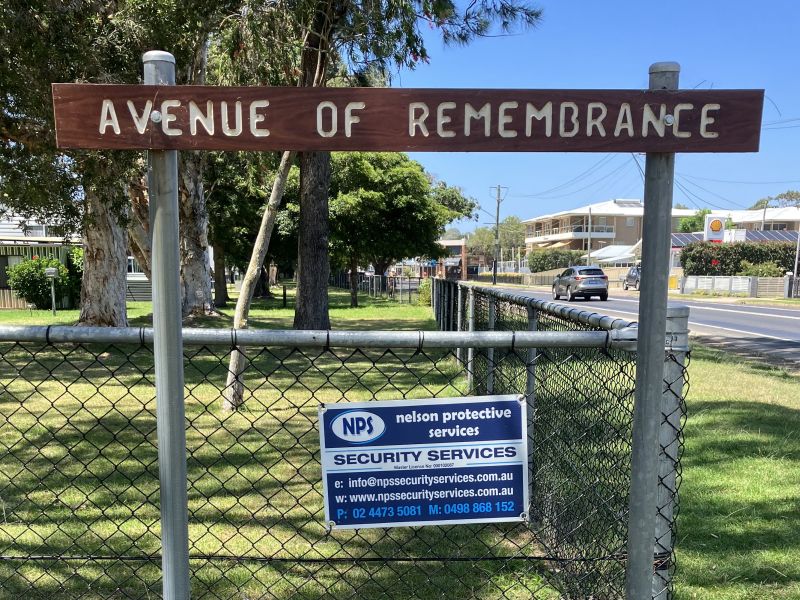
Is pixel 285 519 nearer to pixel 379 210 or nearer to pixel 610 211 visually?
pixel 379 210

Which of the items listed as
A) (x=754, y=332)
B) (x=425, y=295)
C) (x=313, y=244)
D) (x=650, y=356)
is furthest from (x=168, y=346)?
(x=425, y=295)

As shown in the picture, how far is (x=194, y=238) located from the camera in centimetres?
1535

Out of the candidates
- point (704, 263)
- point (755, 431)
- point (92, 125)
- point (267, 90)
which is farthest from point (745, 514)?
point (704, 263)

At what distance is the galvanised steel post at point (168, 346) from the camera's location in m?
1.73

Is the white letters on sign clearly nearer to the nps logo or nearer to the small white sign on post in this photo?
the nps logo

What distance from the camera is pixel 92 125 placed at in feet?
5.59

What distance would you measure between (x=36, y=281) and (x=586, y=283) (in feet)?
72.6

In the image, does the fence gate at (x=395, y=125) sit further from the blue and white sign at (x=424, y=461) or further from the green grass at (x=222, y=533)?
the green grass at (x=222, y=533)

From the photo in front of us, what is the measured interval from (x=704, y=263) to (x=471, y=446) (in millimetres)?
46108

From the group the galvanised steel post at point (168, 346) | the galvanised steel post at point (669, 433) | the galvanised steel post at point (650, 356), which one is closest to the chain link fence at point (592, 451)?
the galvanised steel post at point (669, 433)

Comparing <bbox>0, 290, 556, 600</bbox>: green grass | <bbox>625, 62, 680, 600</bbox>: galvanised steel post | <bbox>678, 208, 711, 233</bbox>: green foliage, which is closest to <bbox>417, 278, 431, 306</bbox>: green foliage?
<bbox>0, 290, 556, 600</bbox>: green grass

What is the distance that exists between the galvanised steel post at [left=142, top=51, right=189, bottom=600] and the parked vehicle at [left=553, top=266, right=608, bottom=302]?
28.7 meters

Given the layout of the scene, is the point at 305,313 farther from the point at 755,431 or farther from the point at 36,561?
the point at 36,561

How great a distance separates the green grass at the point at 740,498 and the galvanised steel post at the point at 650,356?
5.06 feet
